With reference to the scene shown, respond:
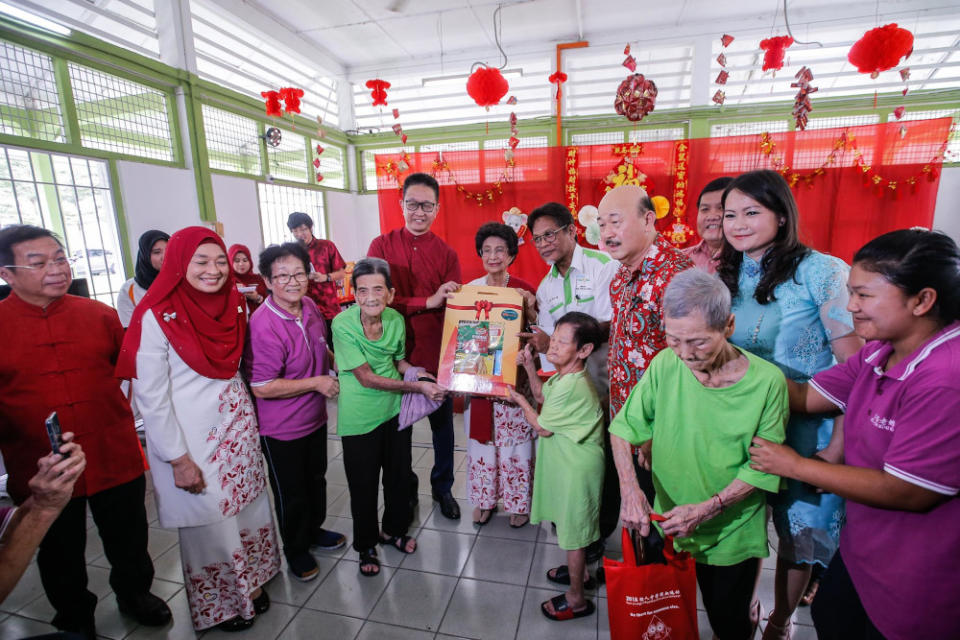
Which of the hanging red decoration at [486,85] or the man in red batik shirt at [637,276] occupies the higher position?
the hanging red decoration at [486,85]

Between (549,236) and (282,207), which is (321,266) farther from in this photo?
(549,236)

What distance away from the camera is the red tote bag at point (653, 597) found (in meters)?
1.21

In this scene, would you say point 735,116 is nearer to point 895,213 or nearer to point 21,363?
point 895,213

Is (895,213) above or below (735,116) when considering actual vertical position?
below

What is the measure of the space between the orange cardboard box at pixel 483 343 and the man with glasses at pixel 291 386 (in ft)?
1.77

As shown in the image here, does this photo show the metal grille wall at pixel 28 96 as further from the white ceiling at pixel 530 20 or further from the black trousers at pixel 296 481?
the black trousers at pixel 296 481

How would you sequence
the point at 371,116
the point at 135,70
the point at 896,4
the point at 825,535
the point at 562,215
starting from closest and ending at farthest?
the point at 825,535
the point at 562,215
the point at 135,70
the point at 896,4
the point at 371,116

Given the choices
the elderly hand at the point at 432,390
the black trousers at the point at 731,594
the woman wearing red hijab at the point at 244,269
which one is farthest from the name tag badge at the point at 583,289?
the woman wearing red hijab at the point at 244,269

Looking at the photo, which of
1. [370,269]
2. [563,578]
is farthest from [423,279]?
[563,578]

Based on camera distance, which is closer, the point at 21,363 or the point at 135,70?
the point at 21,363

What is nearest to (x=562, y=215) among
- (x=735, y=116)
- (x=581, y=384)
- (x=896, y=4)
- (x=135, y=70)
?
(x=581, y=384)

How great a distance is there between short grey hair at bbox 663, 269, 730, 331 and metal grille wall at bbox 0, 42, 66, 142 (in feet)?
15.5

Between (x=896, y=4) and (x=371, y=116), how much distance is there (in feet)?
23.5

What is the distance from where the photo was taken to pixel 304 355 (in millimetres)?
1906
